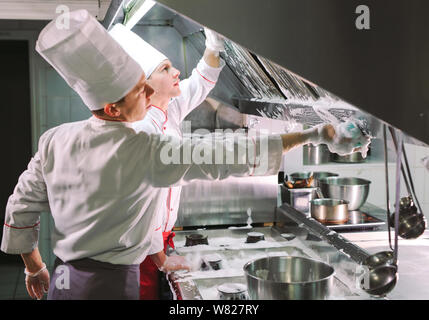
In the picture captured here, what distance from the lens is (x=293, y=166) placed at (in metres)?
2.92

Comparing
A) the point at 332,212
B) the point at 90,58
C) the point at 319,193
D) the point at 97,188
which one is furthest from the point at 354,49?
the point at 319,193

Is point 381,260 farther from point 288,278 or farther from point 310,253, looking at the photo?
point 310,253

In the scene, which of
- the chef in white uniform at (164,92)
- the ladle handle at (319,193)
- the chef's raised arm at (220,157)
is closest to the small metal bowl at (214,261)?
the chef in white uniform at (164,92)

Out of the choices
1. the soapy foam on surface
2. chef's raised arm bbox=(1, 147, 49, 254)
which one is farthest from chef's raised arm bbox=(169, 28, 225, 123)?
the soapy foam on surface

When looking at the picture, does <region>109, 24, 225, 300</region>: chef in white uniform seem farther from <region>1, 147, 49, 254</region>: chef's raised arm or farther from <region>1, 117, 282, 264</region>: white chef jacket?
<region>1, 147, 49, 254</region>: chef's raised arm

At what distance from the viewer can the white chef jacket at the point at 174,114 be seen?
2.11 m

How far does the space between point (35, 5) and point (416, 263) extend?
2.22 metres

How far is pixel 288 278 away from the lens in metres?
1.70

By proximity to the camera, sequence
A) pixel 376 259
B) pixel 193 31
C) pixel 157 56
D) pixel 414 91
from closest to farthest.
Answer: pixel 414 91, pixel 376 259, pixel 157 56, pixel 193 31

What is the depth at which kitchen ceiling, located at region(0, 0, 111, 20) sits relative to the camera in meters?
2.61

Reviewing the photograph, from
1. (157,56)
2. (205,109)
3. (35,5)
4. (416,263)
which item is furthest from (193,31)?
(416,263)

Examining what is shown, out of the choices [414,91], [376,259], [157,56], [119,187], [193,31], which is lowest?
[376,259]

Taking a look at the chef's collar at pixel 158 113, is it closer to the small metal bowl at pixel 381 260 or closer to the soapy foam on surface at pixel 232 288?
the soapy foam on surface at pixel 232 288

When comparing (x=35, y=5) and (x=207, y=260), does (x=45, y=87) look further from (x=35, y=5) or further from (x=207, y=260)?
(x=207, y=260)
